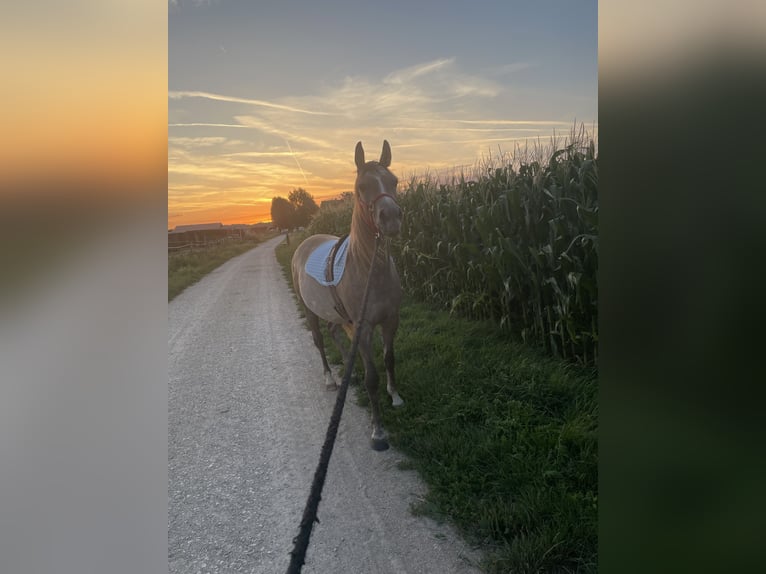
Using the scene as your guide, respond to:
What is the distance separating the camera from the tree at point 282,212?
2.13 meters

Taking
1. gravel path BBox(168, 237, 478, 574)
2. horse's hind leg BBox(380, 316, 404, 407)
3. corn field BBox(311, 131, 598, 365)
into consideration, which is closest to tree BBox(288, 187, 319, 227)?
horse's hind leg BBox(380, 316, 404, 407)

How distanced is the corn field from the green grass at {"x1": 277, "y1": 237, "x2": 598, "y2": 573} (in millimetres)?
322

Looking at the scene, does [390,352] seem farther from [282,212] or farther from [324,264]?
[282,212]

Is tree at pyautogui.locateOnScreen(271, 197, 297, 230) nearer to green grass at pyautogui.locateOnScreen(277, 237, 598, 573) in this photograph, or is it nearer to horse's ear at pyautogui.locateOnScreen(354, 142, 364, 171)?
horse's ear at pyautogui.locateOnScreen(354, 142, 364, 171)

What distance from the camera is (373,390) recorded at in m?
3.08

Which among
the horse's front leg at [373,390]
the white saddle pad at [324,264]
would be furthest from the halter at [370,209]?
the horse's front leg at [373,390]

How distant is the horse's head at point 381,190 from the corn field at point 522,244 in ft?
3.29

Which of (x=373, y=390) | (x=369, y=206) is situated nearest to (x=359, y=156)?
(x=369, y=206)

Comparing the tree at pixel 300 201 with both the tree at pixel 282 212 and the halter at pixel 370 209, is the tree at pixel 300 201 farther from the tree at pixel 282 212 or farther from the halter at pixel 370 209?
the halter at pixel 370 209

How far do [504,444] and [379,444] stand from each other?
844mm
